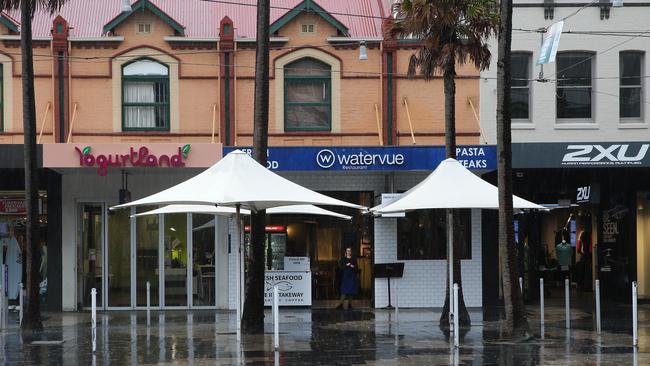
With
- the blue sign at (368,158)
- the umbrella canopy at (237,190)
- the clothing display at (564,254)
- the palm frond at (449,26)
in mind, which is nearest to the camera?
the umbrella canopy at (237,190)

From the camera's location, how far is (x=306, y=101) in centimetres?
2569

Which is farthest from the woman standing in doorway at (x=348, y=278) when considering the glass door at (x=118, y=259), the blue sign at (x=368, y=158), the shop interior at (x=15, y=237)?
the shop interior at (x=15, y=237)

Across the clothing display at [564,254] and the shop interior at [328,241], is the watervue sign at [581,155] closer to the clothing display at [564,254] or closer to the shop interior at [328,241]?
the shop interior at [328,241]

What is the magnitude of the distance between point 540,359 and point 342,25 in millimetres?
12803

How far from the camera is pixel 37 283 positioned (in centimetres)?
1978

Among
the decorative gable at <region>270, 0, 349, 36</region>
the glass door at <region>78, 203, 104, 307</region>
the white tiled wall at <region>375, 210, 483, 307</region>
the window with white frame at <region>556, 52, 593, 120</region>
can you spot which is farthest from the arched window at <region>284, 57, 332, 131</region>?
the window with white frame at <region>556, 52, 593, 120</region>

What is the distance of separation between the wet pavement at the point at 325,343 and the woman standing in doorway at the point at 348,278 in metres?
1.80

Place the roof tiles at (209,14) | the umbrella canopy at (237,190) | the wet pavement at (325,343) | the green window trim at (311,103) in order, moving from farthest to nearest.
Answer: the roof tiles at (209,14) < the green window trim at (311,103) < the umbrella canopy at (237,190) < the wet pavement at (325,343)

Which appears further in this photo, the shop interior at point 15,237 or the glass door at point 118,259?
the shop interior at point 15,237

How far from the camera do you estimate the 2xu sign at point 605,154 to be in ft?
77.3

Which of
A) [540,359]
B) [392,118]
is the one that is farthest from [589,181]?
[540,359]

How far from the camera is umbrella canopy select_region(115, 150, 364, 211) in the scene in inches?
631

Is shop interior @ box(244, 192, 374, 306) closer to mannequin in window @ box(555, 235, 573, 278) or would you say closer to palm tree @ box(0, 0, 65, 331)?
mannequin in window @ box(555, 235, 573, 278)

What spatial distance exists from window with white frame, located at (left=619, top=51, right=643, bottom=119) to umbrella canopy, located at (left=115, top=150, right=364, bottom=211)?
12.1 meters
